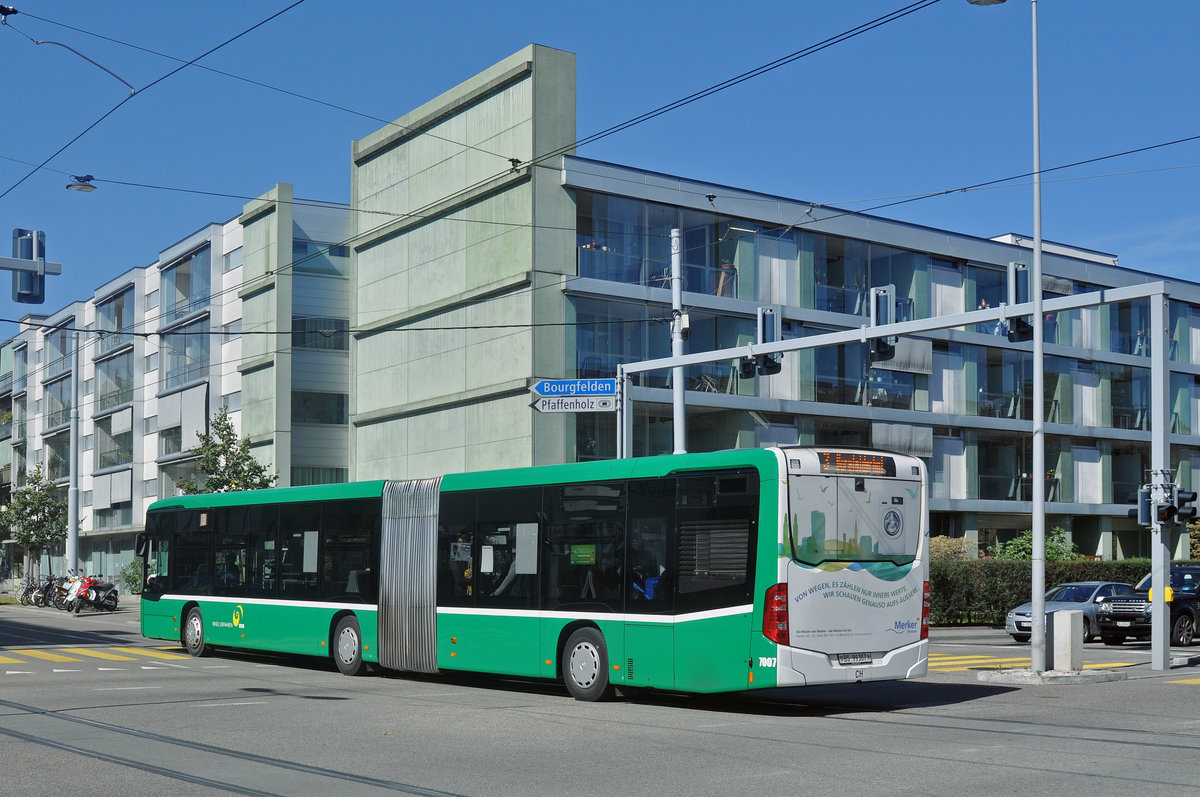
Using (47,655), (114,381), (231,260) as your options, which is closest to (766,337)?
(47,655)

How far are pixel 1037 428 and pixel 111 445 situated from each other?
2271 inches

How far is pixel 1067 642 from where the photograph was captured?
20.2 m

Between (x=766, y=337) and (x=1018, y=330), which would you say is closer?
(x=1018, y=330)

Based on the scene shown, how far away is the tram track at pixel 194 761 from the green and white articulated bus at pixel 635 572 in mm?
5403

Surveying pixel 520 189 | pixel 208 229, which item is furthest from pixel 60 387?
pixel 520 189

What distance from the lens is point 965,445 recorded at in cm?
4953

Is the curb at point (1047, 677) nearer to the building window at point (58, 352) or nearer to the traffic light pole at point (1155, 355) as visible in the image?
the traffic light pole at point (1155, 355)

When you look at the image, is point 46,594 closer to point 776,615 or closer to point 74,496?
point 74,496

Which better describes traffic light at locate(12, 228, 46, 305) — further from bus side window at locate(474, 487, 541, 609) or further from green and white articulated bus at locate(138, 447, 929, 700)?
bus side window at locate(474, 487, 541, 609)

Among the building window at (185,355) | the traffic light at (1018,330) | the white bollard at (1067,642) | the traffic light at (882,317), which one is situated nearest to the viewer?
the white bollard at (1067,642)

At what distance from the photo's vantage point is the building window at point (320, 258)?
172 feet

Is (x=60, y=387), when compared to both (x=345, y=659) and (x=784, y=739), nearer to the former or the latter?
(x=345, y=659)

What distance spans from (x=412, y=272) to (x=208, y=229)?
16.6 meters

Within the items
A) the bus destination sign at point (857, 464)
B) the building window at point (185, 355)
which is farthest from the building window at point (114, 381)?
the bus destination sign at point (857, 464)
